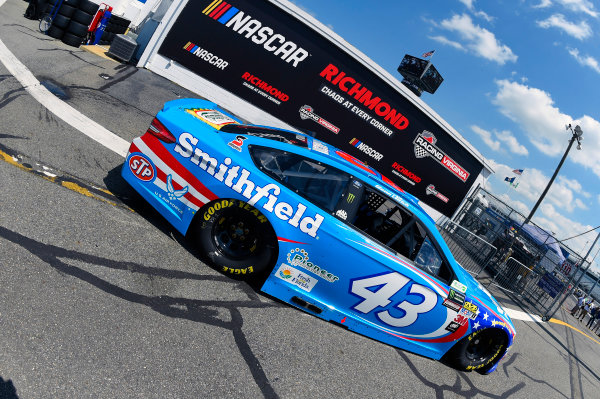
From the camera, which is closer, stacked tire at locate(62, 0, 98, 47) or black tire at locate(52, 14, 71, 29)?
black tire at locate(52, 14, 71, 29)

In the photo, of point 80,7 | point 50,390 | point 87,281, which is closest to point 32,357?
point 50,390

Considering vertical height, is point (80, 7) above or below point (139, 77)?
above

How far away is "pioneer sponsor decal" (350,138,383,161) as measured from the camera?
41.0ft

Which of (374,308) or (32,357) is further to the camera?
(374,308)

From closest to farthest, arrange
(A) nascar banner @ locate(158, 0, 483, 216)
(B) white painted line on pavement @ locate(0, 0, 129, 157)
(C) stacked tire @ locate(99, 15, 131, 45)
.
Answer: (B) white painted line on pavement @ locate(0, 0, 129, 157)
(A) nascar banner @ locate(158, 0, 483, 216)
(C) stacked tire @ locate(99, 15, 131, 45)

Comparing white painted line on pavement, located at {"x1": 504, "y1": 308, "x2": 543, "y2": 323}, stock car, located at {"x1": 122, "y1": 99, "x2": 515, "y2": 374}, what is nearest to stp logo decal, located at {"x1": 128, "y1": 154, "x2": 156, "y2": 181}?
stock car, located at {"x1": 122, "y1": 99, "x2": 515, "y2": 374}

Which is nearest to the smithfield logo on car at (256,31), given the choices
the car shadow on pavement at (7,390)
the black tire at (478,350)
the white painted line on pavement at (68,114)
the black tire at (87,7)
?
the black tire at (87,7)

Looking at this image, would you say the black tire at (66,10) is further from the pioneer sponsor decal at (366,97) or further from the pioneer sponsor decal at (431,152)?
the pioneer sponsor decal at (431,152)

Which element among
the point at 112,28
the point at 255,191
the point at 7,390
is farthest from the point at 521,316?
the point at 112,28

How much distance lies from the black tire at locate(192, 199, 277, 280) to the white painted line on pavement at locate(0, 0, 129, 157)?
8.07 ft

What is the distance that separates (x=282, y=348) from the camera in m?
3.40

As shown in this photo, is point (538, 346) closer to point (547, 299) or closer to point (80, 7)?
point (547, 299)

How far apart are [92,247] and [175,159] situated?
110cm

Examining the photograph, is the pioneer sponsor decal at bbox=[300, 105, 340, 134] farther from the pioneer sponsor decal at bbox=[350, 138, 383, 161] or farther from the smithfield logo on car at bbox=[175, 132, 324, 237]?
the smithfield logo on car at bbox=[175, 132, 324, 237]
